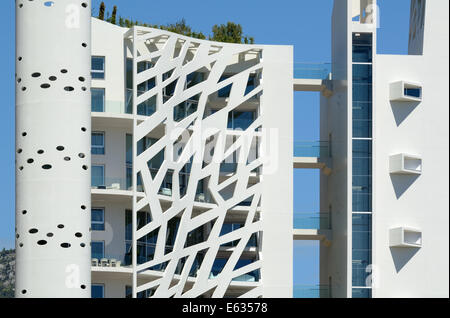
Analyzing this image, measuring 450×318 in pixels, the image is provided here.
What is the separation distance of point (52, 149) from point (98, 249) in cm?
1144

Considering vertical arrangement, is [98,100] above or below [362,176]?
above

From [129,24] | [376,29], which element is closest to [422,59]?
[376,29]

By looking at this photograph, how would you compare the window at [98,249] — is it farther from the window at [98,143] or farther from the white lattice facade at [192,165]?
the window at [98,143]

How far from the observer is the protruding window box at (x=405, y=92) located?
215 ft

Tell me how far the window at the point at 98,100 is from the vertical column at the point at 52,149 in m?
8.96

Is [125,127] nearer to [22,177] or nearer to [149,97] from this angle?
[149,97]

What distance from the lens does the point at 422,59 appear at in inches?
2616

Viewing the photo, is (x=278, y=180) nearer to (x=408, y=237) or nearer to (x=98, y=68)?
(x=408, y=237)

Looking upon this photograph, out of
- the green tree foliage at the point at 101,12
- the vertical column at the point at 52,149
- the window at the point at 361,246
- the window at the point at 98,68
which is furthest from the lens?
the green tree foliage at the point at 101,12

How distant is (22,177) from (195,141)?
43.3ft

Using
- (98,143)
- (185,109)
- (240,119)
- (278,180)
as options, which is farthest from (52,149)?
(278,180)

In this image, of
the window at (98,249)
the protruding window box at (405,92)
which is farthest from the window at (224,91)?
the window at (98,249)

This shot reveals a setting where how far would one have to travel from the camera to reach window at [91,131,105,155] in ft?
205

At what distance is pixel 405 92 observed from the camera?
65.9 metres
